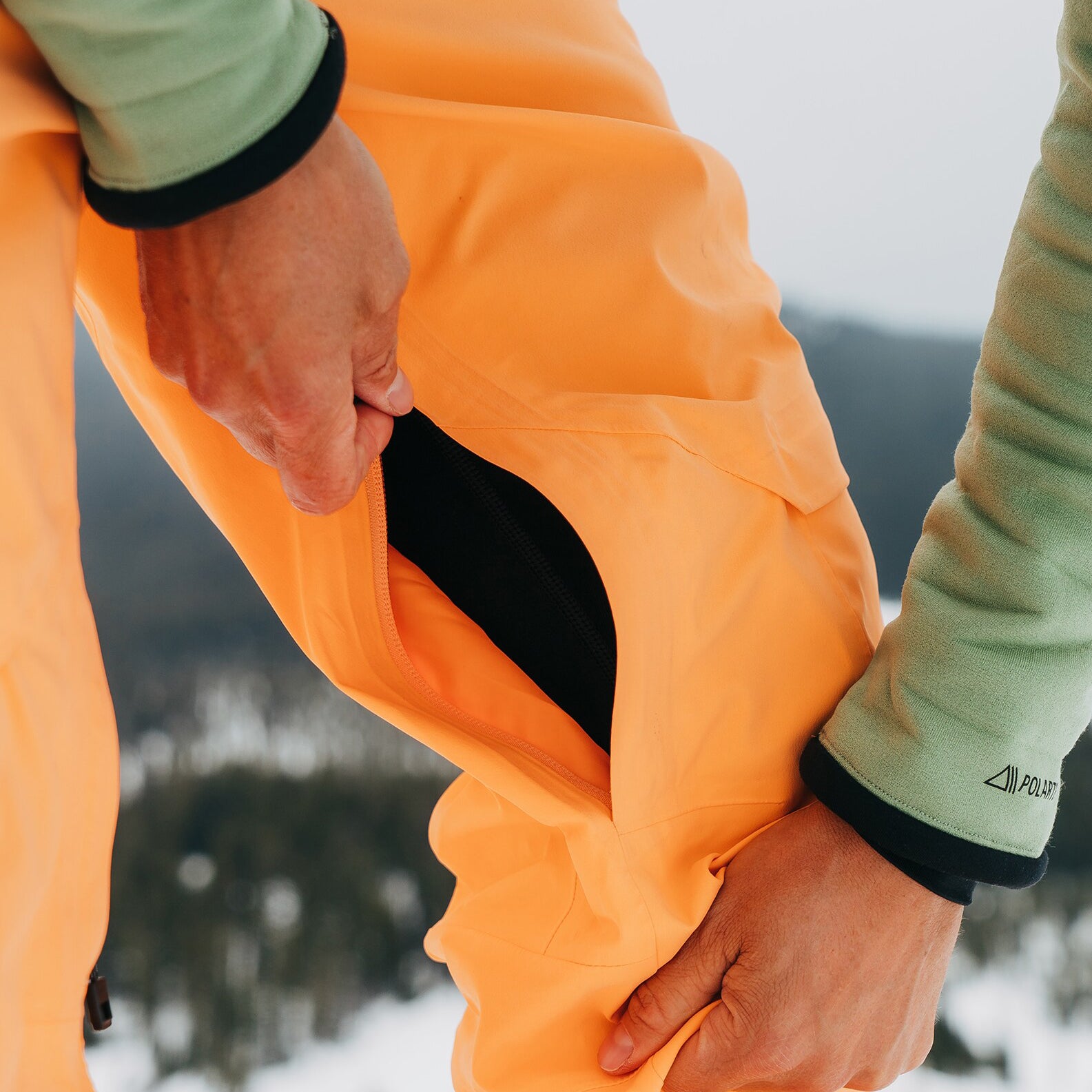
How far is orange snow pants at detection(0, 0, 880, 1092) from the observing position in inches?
12.8

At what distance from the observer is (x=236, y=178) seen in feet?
0.96

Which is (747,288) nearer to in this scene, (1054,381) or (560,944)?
(1054,381)

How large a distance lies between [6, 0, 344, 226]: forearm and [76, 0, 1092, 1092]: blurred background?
1.16 meters

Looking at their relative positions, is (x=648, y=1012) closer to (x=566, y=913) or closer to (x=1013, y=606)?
(x=566, y=913)

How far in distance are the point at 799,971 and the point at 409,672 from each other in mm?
257

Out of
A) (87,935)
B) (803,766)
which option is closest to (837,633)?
(803,766)

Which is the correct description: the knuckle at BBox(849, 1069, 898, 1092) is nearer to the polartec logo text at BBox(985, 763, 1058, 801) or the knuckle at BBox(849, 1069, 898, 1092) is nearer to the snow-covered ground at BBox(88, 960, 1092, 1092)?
the polartec logo text at BBox(985, 763, 1058, 801)

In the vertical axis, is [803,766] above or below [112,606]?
above

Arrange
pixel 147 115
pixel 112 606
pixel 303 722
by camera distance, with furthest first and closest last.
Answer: pixel 112 606 → pixel 303 722 → pixel 147 115

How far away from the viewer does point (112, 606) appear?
1514 mm

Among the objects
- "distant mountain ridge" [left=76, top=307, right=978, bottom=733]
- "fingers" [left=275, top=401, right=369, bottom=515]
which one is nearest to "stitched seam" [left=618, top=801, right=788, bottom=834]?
"fingers" [left=275, top=401, right=369, bottom=515]

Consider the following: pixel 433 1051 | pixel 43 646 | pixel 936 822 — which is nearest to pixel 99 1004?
pixel 43 646

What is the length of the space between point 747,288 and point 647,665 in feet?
0.70

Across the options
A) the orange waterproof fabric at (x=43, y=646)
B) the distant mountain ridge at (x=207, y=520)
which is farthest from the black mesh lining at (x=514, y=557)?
the distant mountain ridge at (x=207, y=520)
